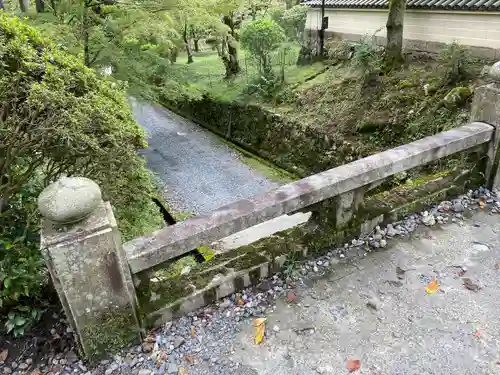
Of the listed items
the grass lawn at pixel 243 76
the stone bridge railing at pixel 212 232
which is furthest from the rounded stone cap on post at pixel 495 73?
the grass lawn at pixel 243 76

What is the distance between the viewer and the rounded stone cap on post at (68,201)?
209cm

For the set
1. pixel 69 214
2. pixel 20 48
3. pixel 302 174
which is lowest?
pixel 302 174

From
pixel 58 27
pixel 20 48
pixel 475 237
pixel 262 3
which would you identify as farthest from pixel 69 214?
pixel 262 3

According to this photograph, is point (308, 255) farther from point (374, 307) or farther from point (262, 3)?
point (262, 3)

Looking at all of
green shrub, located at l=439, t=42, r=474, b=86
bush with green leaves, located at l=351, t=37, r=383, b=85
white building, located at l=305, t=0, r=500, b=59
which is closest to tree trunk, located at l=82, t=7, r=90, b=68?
bush with green leaves, located at l=351, t=37, r=383, b=85

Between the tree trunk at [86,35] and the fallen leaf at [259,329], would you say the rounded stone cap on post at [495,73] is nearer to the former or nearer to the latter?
the fallen leaf at [259,329]

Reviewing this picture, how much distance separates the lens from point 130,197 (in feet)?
16.2

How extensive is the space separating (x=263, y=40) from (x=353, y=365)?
11019mm

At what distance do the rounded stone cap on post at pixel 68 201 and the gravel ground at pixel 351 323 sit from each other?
1.05 meters

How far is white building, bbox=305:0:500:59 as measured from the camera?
8.37 metres

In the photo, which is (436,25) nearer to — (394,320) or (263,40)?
(263,40)

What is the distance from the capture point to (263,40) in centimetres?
1175

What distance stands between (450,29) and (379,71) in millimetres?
1947

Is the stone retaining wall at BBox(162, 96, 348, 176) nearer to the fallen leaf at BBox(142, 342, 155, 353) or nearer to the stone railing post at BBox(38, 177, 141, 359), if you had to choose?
the fallen leaf at BBox(142, 342, 155, 353)
